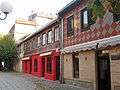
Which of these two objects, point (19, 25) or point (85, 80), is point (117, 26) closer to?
point (85, 80)

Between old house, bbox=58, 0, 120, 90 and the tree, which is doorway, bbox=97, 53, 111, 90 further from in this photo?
the tree

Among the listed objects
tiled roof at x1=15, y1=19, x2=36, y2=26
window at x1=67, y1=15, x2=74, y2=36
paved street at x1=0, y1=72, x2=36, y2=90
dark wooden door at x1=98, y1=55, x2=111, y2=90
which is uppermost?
tiled roof at x1=15, y1=19, x2=36, y2=26

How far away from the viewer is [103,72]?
16953 mm

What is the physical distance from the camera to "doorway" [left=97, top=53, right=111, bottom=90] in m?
16.5

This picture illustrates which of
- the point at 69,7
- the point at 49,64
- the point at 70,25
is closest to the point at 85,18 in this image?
the point at 69,7

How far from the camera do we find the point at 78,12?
20.5 meters

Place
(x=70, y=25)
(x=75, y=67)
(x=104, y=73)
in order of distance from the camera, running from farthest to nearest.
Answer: (x=70, y=25), (x=75, y=67), (x=104, y=73)

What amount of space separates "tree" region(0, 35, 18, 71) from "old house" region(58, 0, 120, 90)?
107 ft

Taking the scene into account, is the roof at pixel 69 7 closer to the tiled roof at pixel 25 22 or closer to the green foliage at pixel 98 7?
the green foliage at pixel 98 7

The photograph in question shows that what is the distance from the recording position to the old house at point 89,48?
15.3 m

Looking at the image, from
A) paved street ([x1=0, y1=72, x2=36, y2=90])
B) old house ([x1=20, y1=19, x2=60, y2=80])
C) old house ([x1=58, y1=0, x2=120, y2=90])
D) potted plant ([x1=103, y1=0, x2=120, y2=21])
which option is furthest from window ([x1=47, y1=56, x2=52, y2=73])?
potted plant ([x1=103, y1=0, x2=120, y2=21])

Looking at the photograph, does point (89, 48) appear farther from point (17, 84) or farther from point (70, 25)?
point (17, 84)

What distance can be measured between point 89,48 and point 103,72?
167cm

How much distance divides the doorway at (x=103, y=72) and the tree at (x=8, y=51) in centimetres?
3893
